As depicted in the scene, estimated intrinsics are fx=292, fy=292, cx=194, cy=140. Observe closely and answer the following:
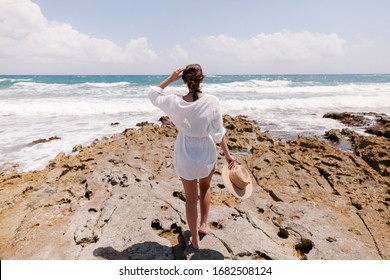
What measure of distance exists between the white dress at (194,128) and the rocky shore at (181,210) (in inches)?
44.3

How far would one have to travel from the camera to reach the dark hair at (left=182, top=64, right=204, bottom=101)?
2959 mm

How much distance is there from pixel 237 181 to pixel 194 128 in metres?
0.92

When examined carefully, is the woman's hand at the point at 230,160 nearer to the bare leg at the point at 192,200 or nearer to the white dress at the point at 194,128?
the white dress at the point at 194,128

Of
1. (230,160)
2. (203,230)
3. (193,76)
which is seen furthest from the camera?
A: (203,230)

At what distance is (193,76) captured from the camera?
2959mm

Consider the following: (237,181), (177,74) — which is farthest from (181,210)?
(177,74)

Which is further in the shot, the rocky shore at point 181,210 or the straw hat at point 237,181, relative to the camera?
the rocky shore at point 181,210

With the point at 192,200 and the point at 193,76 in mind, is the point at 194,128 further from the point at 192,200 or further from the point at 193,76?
the point at 192,200

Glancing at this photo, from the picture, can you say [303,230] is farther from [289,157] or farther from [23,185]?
[23,185]

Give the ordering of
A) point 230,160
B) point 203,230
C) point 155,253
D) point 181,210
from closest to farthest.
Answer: point 230,160 → point 155,253 → point 203,230 → point 181,210

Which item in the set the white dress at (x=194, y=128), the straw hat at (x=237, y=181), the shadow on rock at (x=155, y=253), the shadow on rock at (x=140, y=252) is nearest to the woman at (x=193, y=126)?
the white dress at (x=194, y=128)

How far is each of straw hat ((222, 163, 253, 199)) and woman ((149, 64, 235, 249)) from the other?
0.14 meters

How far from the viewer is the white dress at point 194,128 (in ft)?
9.91
